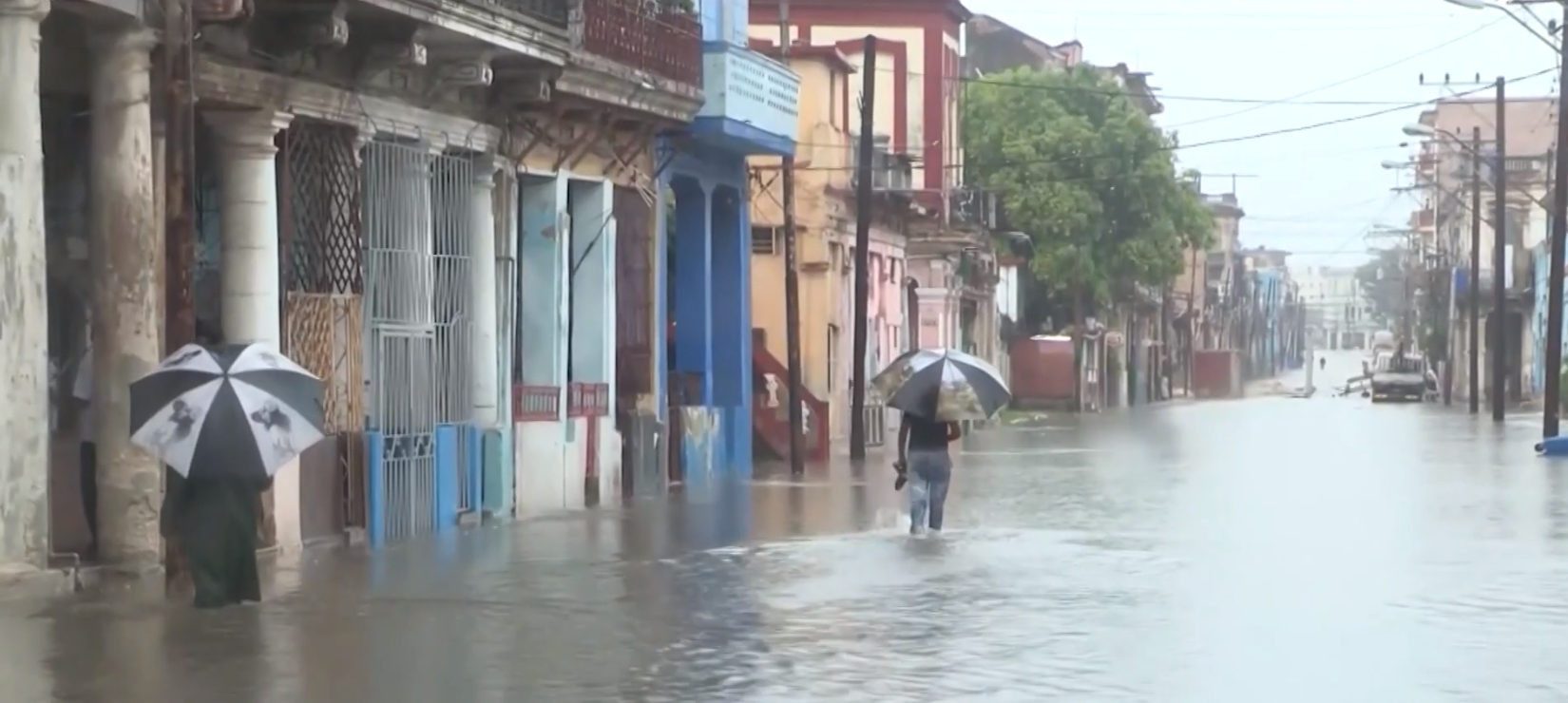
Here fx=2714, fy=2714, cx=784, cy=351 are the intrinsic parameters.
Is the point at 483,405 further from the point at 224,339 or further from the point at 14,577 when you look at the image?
the point at 14,577

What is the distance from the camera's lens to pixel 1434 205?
139 m

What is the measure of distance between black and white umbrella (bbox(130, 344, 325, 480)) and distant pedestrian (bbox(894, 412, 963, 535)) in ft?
26.6

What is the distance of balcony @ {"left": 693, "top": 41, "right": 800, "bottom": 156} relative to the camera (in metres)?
32.9

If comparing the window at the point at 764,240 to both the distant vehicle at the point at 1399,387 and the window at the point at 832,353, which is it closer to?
the window at the point at 832,353

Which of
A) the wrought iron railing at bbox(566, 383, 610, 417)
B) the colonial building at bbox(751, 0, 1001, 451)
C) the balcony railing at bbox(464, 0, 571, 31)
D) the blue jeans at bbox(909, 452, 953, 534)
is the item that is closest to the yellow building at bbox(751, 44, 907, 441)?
the colonial building at bbox(751, 0, 1001, 451)

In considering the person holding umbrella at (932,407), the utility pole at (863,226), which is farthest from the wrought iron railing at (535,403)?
the utility pole at (863,226)

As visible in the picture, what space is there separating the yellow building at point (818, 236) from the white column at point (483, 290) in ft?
53.2

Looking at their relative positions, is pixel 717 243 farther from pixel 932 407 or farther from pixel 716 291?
pixel 932 407

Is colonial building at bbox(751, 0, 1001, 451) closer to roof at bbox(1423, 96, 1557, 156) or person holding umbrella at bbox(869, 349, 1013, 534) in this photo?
Answer: person holding umbrella at bbox(869, 349, 1013, 534)

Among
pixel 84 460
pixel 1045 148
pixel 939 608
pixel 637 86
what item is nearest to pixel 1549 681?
pixel 939 608

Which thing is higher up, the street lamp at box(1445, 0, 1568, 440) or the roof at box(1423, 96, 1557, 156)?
the roof at box(1423, 96, 1557, 156)

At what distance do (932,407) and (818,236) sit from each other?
955 inches

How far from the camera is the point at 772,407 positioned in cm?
4262

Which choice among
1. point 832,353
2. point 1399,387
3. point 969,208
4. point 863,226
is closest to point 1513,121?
point 1399,387
